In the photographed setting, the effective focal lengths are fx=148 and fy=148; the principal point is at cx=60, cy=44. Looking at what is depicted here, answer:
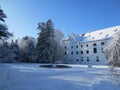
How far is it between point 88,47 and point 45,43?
1445 centimetres

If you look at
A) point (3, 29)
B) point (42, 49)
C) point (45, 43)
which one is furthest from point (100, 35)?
point (3, 29)

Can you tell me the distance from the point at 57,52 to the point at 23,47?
12.0m

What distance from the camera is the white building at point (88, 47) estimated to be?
44.2m

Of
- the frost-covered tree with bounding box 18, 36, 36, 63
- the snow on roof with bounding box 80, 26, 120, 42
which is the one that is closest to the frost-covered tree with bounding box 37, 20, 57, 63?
the frost-covered tree with bounding box 18, 36, 36, 63

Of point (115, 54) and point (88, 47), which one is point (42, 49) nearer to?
point (88, 47)

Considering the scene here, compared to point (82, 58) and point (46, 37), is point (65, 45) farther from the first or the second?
point (46, 37)

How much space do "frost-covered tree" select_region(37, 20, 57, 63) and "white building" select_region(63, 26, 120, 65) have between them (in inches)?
454

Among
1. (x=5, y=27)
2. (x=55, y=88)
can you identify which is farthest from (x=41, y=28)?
(x=55, y=88)

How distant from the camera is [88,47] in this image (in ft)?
158

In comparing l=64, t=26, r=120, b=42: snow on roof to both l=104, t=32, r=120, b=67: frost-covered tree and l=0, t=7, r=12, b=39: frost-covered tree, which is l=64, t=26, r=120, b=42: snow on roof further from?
l=0, t=7, r=12, b=39: frost-covered tree

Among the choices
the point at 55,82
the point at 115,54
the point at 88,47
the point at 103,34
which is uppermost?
the point at 103,34

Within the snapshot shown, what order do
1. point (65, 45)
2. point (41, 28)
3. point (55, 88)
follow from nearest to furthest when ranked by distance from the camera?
1. point (55, 88)
2. point (41, 28)
3. point (65, 45)

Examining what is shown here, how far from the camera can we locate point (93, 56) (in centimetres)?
4644

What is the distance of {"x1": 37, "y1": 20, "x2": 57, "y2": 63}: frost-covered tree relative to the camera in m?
42.2
